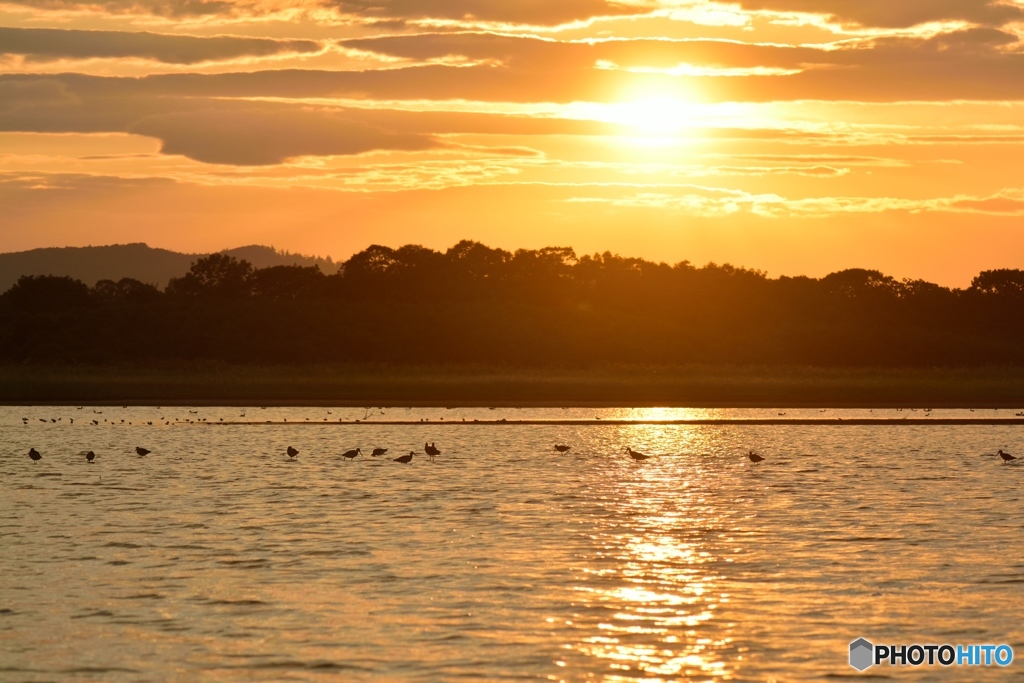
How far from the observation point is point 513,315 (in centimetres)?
10844

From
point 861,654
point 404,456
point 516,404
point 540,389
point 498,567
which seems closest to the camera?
point 861,654

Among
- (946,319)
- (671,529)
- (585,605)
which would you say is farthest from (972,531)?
(946,319)

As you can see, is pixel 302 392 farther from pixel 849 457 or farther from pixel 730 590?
pixel 730 590

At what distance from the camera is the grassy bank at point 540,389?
66.5 meters

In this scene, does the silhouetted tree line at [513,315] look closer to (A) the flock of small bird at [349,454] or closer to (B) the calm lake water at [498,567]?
(A) the flock of small bird at [349,454]

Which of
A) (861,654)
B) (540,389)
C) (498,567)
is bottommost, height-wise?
(861,654)

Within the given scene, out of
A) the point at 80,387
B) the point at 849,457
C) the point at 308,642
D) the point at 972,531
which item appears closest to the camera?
the point at 308,642

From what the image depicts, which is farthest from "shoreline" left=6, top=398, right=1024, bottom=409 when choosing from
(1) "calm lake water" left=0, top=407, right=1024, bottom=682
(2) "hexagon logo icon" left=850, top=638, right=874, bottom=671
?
(2) "hexagon logo icon" left=850, top=638, right=874, bottom=671

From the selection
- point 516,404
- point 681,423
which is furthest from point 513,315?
point 681,423

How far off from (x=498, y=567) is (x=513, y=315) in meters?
90.5

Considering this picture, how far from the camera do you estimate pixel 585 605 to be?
15398 millimetres

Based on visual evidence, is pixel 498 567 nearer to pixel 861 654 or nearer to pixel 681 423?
pixel 861 654

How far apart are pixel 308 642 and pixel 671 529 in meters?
9.80

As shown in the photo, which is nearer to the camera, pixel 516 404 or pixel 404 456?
pixel 404 456
